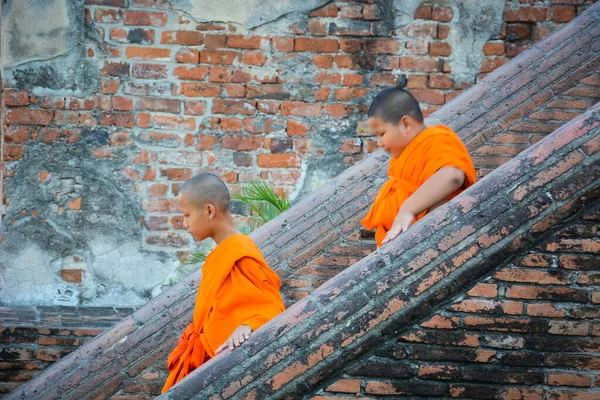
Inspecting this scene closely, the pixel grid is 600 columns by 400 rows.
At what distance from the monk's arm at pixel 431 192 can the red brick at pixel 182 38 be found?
2.97m

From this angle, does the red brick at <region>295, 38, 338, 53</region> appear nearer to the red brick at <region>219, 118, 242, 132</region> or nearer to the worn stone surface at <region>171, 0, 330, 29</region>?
the worn stone surface at <region>171, 0, 330, 29</region>

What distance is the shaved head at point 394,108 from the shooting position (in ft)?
11.1

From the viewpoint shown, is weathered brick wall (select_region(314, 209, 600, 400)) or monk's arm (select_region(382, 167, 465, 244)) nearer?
weathered brick wall (select_region(314, 209, 600, 400))

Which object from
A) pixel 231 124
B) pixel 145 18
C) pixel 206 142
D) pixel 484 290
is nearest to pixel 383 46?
pixel 231 124

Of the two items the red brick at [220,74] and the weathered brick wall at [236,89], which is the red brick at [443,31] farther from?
the red brick at [220,74]

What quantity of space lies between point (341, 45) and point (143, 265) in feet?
7.21

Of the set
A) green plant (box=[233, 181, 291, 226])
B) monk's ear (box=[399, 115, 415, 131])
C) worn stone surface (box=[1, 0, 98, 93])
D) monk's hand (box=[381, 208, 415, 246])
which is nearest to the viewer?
monk's hand (box=[381, 208, 415, 246])

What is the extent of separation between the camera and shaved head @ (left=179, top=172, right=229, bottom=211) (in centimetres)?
349

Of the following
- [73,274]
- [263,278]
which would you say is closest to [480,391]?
[263,278]

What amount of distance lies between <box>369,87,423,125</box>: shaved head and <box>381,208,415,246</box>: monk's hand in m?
0.46

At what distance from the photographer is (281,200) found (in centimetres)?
532

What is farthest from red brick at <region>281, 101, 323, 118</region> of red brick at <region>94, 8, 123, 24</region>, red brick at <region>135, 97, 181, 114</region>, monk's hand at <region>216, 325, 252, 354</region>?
monk's hand at <region>216, 325, 252, 354</region>

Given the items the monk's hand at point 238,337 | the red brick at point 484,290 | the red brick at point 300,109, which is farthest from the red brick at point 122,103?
the red brick at point 484,290

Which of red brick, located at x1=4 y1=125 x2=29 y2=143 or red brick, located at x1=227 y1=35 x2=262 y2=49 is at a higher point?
red brick, located at x1=227 y1=35 x2=262 y2=49
